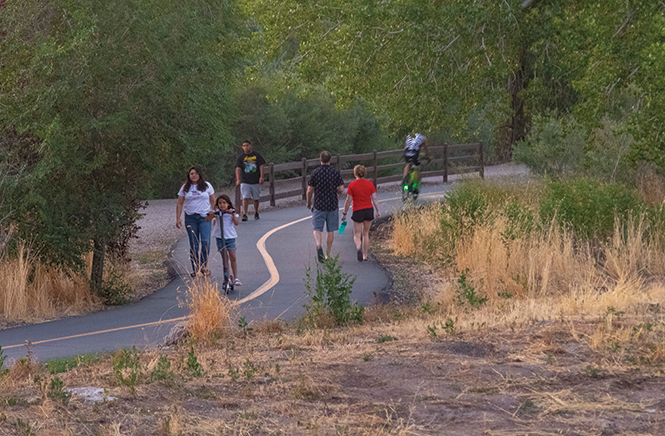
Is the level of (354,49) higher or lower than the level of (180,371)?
higher

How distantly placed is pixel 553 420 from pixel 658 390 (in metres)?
1.16

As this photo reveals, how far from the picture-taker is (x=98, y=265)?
12.5 metres

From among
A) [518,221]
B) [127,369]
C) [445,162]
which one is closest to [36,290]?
[127,369]

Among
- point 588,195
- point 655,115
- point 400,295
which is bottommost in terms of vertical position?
point 400,295

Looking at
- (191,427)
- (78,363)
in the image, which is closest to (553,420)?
(191,427)

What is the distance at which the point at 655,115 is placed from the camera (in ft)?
42.0

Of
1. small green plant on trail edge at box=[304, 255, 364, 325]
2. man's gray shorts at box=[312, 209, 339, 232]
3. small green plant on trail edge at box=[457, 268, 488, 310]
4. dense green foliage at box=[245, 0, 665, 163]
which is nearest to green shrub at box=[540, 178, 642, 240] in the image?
dense green foliage at box=[245, 0, 665, 163]

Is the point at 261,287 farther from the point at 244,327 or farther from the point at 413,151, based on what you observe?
the point at 413,151

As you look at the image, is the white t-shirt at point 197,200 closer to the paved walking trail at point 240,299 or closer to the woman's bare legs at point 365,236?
the paved walking trail at point 240,299

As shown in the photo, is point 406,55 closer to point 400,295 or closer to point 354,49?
point 354,49

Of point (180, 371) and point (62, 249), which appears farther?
point (62, 249)

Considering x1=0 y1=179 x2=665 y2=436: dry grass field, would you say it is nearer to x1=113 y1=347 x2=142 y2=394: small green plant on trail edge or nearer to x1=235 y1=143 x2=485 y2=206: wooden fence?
x1=113 y1=347 x2=142 y2=394: small green plant on trail edge

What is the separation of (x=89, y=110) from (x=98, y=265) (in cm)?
248

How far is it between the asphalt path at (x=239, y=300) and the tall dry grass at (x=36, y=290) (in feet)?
1.93
